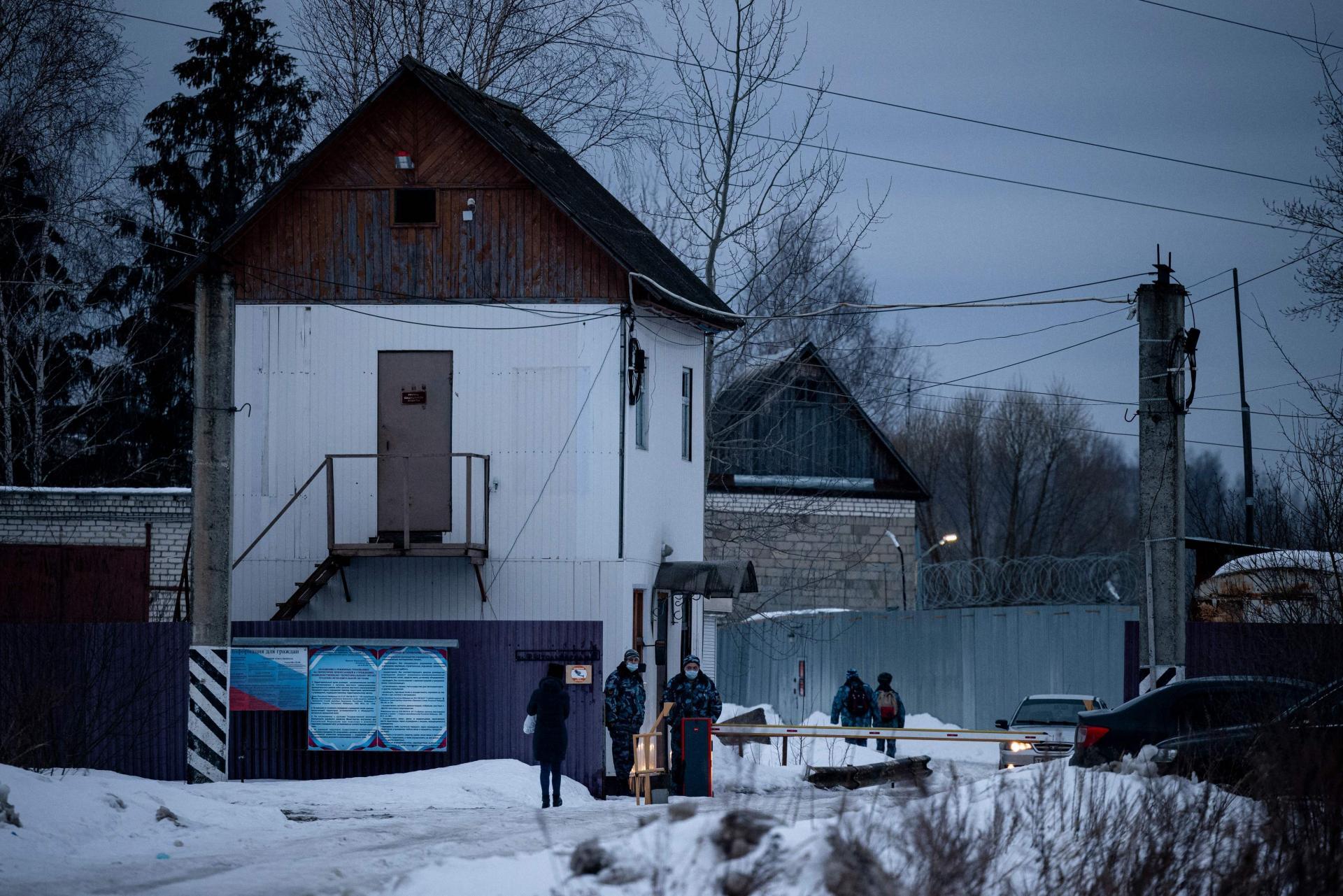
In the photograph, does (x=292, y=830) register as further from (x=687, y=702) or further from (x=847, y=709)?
(x=847, y=709)

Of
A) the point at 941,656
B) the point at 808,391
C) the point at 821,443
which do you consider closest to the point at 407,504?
the point at 941,656

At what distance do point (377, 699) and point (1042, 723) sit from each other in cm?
1070

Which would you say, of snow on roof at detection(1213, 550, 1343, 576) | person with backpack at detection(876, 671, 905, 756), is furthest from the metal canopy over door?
snow on roof at detection(1213, 550, 1343, 576)

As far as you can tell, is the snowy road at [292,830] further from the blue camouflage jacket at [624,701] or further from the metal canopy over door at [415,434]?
the metal canopy over door at [415,434]

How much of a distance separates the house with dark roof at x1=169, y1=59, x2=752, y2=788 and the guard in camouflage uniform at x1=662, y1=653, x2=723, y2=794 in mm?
2633

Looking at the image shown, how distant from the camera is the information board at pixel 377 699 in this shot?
21734mm

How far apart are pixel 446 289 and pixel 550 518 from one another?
3.89m

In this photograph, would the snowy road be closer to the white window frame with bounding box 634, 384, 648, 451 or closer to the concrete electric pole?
the concrete electric pole

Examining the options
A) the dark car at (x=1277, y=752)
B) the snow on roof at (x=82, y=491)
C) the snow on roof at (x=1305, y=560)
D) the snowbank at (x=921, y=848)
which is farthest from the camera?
the snow on roof at (x=82, y=491)

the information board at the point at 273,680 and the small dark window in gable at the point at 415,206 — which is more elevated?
the small dark window in gable at the point at 415,206

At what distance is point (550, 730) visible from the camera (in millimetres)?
18328

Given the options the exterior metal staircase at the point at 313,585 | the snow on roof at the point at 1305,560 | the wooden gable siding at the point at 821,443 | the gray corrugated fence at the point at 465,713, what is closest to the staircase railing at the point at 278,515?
the exterior metal staircase at the point at 313,585

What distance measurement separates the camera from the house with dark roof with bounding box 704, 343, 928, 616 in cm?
4584

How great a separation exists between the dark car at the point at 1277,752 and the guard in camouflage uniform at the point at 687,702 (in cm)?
693
